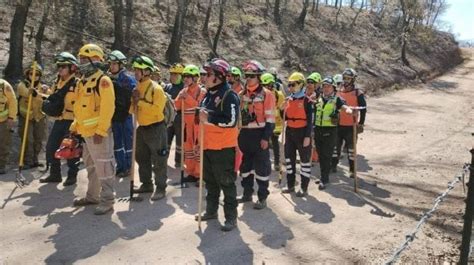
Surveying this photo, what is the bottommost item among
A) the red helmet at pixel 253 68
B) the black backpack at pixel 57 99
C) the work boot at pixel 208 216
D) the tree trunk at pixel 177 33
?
the work boot at pixel 208 216

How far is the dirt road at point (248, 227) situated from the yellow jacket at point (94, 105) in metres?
1.31

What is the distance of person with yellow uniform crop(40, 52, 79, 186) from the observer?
7336mm

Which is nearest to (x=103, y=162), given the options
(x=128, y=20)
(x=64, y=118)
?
(x=64, y=118)

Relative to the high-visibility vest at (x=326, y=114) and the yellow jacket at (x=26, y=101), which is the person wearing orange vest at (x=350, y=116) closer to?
the high-visibility vest at (x=326, y=114)

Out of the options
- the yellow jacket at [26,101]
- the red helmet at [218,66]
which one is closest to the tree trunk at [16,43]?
the yellow jacket at [26,101]

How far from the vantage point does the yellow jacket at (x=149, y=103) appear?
7.42 meters

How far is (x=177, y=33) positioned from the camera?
20.6 metres

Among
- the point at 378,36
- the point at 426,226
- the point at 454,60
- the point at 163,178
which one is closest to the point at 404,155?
the point at 426,226

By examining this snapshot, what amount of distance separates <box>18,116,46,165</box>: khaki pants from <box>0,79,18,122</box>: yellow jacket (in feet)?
2.11

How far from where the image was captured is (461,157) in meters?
12.7

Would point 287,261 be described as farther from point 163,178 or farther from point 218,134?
point 163,178

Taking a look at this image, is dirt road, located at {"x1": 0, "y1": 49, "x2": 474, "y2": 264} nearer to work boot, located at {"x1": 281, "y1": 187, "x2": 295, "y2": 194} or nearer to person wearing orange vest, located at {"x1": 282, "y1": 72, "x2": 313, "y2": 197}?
work boot, located at {"x1": 281, "y1": 187, "x2": 295, "y2": 194}

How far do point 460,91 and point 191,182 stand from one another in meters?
27.1

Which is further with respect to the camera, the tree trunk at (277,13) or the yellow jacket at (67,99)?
the tree trunk at (277,13)
